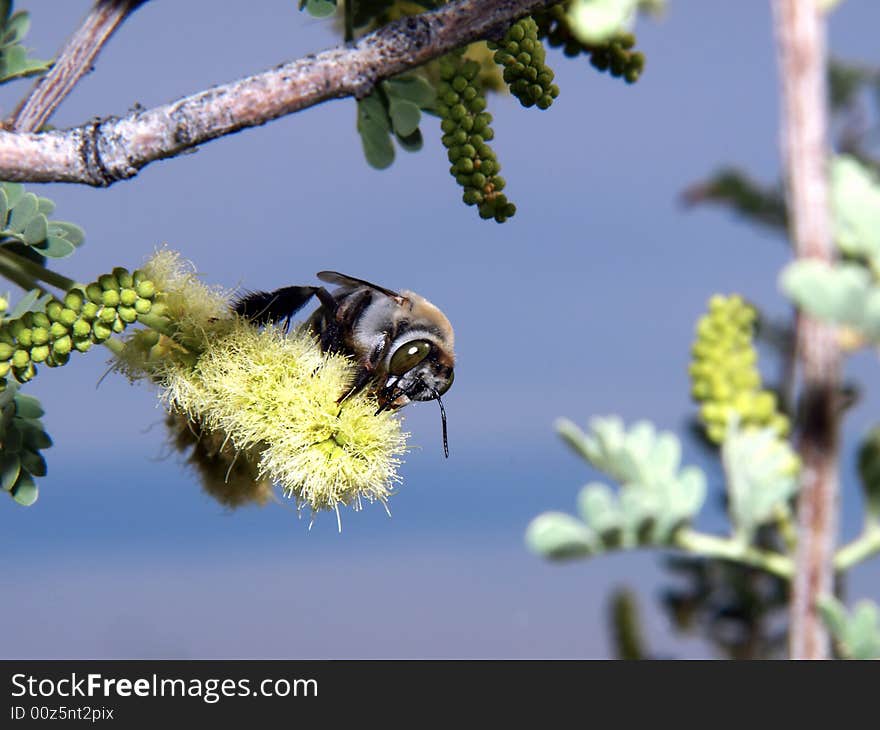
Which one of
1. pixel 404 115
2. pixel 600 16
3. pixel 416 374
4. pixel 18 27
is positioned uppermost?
pixel 18 27

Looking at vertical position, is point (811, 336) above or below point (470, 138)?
below

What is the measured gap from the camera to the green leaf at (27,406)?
4.49 ft

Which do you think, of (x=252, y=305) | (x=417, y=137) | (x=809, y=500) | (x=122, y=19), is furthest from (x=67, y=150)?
(x=809, y=500)

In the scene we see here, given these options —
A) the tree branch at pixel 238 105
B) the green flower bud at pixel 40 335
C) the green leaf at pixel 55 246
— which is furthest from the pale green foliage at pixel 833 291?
the green leaf at pixel 55 246

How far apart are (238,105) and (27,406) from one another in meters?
0.56

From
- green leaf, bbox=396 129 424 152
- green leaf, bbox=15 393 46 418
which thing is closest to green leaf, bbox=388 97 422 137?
green leaf, bbox=396 129 424 152

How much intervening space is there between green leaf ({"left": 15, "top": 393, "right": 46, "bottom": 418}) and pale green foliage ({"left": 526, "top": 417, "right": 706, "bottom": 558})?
1060 mm

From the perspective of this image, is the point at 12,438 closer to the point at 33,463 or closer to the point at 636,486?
the point at 33,463

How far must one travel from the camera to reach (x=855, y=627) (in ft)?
1.81

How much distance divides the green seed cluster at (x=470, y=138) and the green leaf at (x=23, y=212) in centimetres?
58

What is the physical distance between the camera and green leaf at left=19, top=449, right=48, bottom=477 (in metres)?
1.38

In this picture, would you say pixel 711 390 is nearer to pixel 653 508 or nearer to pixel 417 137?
pixel 653 508

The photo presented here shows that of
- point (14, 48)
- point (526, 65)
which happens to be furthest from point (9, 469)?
point (526, 65)

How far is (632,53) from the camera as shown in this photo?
143 centimetres
